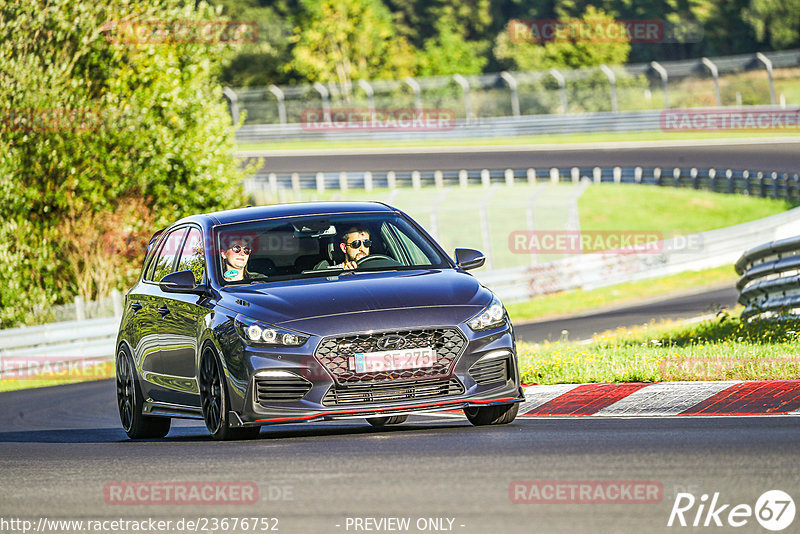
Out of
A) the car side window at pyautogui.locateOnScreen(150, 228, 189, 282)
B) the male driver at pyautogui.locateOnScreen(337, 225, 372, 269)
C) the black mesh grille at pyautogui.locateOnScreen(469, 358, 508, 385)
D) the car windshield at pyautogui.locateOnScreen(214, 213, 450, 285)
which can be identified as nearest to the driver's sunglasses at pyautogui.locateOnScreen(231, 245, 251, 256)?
the car windshield at pyautogui.locateOnScreen(214, 213, 450, 285)

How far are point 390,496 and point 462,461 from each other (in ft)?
3.39

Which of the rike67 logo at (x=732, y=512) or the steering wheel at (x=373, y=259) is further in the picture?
the steering wheel at (x=373, y=259)

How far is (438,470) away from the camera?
7453mm

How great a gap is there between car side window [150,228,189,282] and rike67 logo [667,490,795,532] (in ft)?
19.8

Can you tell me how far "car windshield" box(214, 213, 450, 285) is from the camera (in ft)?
33.9

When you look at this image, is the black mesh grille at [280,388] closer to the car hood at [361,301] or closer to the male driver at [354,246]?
the car hood at [361,301]

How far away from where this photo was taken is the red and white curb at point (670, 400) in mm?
10016

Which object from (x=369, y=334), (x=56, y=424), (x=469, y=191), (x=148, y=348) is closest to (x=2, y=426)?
(x=56, y=424)

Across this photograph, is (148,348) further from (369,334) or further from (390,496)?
(390,496)

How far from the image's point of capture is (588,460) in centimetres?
750

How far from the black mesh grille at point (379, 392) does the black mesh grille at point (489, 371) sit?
0.30 meters

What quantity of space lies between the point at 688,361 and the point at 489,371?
2817 millimetres

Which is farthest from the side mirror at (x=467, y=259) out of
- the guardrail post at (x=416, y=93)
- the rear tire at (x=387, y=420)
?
the guardrail post at (x=416, y=93)

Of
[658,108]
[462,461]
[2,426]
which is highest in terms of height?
[462,461]
